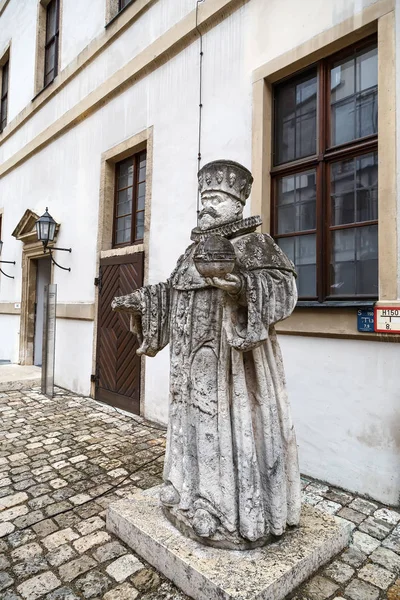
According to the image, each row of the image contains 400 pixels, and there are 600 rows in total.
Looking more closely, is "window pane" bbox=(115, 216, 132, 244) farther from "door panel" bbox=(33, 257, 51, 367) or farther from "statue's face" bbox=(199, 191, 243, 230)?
"statue's face" bbox=(199, 191, 243, 230)

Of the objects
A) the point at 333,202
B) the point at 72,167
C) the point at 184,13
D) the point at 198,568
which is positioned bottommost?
the point at 198,568

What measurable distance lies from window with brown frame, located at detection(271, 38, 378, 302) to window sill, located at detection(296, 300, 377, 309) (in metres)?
0.07

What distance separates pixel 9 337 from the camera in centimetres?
920

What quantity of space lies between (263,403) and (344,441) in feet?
5.78

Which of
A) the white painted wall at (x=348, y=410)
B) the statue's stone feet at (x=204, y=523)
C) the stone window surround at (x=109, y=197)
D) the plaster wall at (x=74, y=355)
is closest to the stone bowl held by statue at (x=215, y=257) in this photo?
the statue's stone feet at (x=204, y=523)

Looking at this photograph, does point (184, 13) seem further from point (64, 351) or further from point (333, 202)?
point (64, 351)

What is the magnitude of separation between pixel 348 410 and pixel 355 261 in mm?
1287

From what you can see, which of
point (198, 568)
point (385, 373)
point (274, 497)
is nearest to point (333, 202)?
point (385, 373)

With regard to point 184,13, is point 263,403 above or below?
below

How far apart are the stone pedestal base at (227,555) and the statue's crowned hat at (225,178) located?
70.3 inches

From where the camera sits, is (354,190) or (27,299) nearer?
(354,190)

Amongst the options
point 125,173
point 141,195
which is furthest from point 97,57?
point 141,195

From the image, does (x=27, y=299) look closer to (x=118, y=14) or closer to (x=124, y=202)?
(x=124, y=202)

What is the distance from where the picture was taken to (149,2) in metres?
5.47
